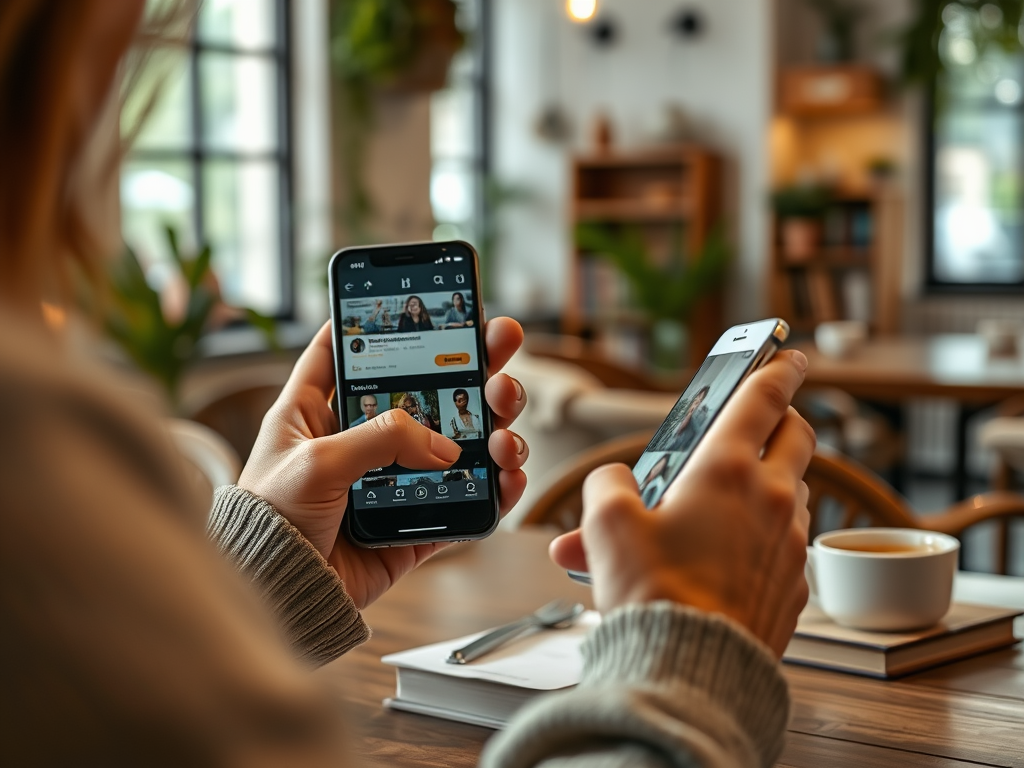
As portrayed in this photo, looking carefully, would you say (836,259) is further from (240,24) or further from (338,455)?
(338,455)

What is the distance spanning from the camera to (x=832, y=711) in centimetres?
89

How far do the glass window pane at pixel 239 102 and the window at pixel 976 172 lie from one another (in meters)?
3.16

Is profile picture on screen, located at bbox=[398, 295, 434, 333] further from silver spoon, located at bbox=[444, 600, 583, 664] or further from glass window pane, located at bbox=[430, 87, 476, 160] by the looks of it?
glass window pane, located at bbox=[430, 87, 476, 160]

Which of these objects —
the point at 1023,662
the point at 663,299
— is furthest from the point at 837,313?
the point at 1023,662

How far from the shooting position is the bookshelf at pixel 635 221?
633 centimetres

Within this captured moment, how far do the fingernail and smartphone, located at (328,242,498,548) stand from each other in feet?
0.16

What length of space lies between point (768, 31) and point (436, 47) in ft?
6.41

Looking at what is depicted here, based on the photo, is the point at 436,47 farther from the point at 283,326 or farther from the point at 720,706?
→ the point at 720,706

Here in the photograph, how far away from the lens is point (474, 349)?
0.99 m

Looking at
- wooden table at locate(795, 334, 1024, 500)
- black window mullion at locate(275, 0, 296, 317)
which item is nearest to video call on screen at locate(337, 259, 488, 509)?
wooden table at locate(795, 334, 1024, 500)

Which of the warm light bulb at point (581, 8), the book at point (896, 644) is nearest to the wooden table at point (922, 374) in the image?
the warm light bulb at point (581, 8)

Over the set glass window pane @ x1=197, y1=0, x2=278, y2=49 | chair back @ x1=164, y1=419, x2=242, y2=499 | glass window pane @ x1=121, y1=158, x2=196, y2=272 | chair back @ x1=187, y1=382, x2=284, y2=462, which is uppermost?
glass window pane @ x1=197, y1=0, x2=278, y2=49

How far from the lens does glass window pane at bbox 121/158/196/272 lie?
14.8ft

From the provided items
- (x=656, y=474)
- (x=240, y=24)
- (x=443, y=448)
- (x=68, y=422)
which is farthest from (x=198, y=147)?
(x=68, y=422)
